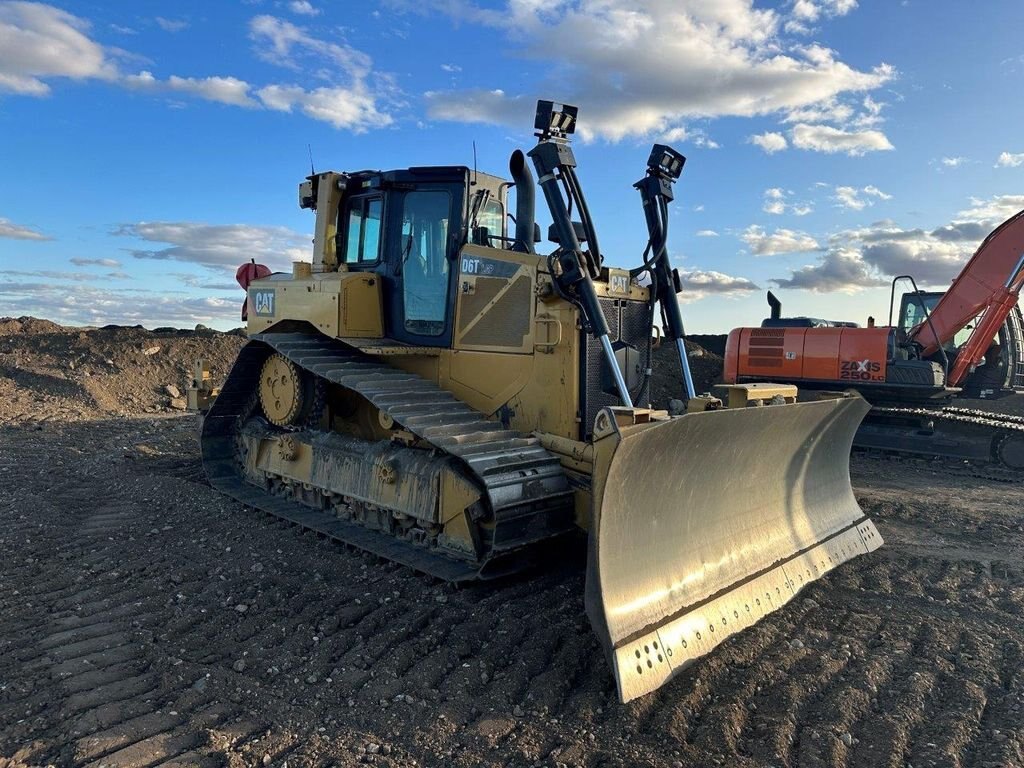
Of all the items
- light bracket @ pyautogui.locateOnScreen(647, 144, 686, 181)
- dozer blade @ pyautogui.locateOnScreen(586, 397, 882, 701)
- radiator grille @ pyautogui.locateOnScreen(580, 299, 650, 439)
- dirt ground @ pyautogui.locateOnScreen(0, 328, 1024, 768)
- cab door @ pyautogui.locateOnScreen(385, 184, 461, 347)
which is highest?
light bracket @ pyautogui.locateOnScreen(647, 144, 686, 181)

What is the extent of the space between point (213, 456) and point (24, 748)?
5.10 metres

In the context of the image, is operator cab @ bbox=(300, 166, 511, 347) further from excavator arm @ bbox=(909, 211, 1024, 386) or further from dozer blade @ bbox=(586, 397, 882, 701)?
excavator arm @ bbox=(909, 211, 1024, 386)

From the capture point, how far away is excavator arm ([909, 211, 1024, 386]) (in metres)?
11.7

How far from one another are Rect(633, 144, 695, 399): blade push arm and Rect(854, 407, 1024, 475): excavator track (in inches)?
269

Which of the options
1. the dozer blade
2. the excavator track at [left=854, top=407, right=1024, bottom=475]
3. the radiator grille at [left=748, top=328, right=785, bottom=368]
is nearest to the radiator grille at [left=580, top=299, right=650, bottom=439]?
the dozer blade

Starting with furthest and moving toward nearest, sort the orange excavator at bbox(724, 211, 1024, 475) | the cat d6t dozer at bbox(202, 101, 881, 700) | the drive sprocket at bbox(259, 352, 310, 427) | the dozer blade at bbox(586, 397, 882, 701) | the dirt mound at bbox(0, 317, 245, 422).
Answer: the dirt mound at bbox(0, 317, 245, 422) → the orange excavator at bbox(724, 211, 1024, 475) → the drive sprocket at bbox(259, 352, 310, 427) → the cat d6t dozer at bbox(202, 101, 881, 700) → the dozer blade at bbox(586, 397, 882, 701)

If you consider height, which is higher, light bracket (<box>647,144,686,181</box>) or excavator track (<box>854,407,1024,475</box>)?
light bracket (<box>647,144,686,181</box>)

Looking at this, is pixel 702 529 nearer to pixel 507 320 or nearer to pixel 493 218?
pixel 507 320

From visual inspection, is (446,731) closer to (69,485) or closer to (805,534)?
(805,534)

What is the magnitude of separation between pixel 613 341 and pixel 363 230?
2.75m

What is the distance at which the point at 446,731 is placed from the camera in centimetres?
338

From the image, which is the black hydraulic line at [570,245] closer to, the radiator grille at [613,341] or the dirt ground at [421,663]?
the radiator grille at [613,341]

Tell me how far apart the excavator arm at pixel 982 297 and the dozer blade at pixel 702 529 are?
7374mm

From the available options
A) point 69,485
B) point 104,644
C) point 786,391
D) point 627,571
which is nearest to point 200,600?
point 104,644
